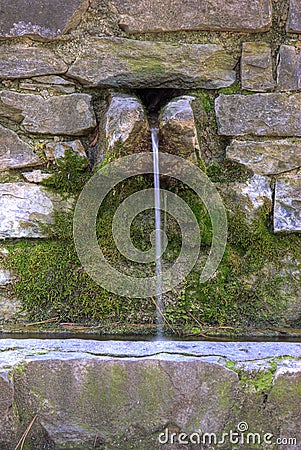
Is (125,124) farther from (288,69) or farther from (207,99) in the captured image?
(288,69)

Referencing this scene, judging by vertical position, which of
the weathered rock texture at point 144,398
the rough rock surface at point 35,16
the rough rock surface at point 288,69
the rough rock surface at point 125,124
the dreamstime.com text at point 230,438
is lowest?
the dreamstime.com text at point 230,438

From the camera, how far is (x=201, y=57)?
205 cm

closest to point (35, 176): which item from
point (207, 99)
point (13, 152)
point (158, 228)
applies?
point (13, 152)

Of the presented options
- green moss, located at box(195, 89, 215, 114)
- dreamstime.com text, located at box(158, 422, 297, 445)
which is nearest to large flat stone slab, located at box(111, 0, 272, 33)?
green moss, located at box(195, 89, 215, 114)

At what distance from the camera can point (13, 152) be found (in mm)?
2045

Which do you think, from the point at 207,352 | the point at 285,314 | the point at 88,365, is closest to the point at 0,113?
the point at 88,365

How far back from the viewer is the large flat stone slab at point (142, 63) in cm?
204

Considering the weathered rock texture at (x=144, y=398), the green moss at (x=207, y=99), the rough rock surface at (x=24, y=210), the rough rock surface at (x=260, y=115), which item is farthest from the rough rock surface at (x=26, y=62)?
the weathered rock texture at (x=144, y=398)

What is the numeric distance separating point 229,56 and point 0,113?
99cm

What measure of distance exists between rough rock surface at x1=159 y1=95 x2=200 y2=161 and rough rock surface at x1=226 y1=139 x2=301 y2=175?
0.20 m

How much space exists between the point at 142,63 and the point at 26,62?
48 centimetres

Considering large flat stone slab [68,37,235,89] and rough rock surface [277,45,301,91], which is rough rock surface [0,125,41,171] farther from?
rough rock surface [277,45,301,91]

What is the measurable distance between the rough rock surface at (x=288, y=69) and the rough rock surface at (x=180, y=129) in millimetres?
417

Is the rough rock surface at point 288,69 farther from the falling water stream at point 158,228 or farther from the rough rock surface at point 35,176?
the rough rock surface at point 35,176
